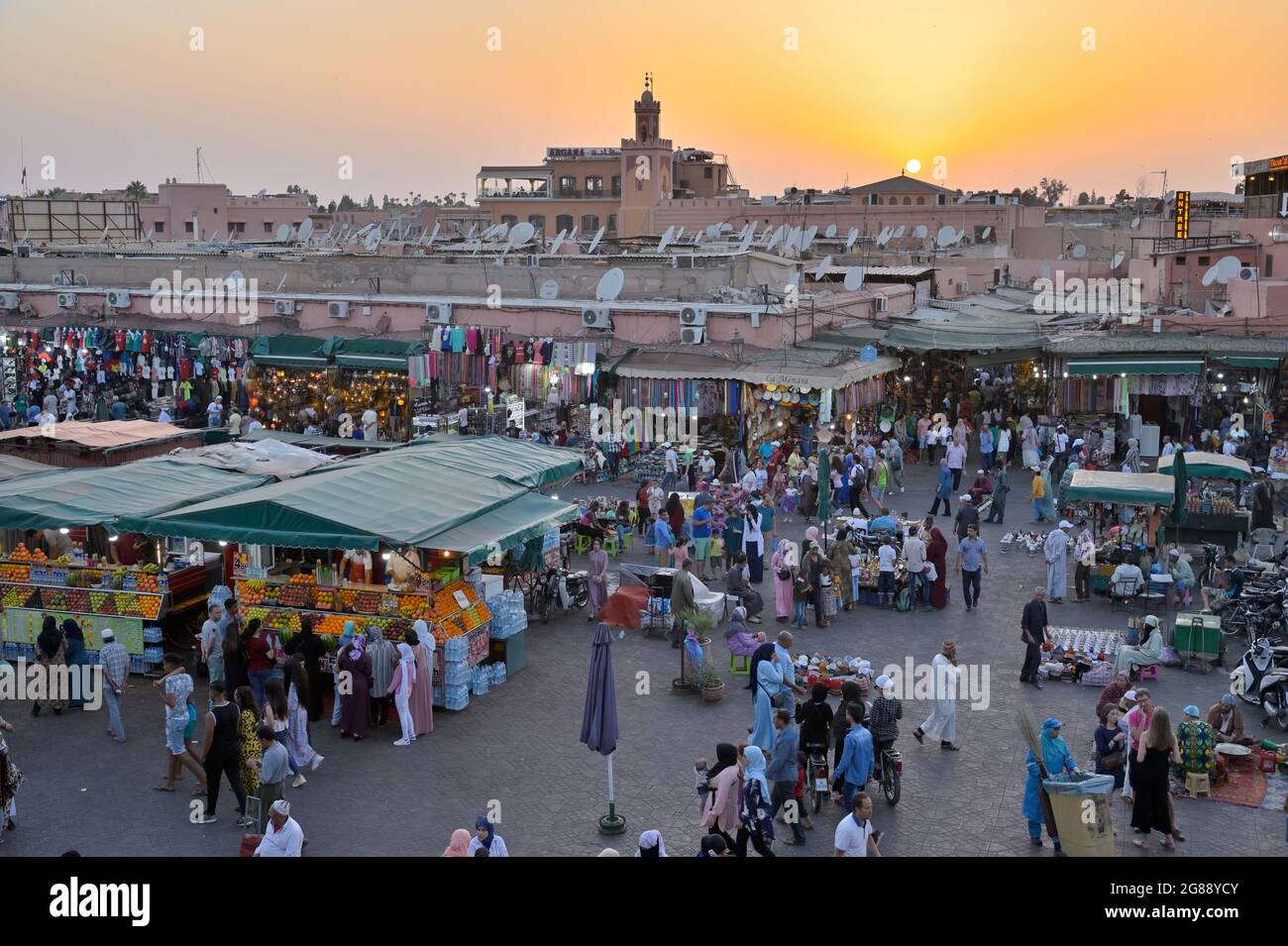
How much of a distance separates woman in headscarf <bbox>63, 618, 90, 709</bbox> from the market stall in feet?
48.1

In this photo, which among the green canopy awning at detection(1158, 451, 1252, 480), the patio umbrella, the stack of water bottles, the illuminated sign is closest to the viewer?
the patio umbrella

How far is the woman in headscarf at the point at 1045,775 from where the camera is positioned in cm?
981

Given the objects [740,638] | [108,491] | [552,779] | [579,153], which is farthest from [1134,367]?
[579,153]

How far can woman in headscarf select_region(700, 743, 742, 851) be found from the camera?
9.46m

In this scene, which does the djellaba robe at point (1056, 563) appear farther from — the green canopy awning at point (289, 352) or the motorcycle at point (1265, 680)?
the green canopy awning at point (289, 352)

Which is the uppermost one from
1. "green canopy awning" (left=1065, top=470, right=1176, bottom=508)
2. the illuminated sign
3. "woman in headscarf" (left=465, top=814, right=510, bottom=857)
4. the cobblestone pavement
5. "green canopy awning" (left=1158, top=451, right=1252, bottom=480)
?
the illuminated sign

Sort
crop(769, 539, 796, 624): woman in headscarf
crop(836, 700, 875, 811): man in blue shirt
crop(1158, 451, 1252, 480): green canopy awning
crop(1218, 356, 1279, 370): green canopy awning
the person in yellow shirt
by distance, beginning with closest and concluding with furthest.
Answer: crop(836, 700, 875, 811): man in blue shirt, crop(769, 539, 796, 624): woman in headscarf, crop(1158, 451, 1252, 480): green canopy awning, the person in yellow shirt, crop(1218, 356, 1279, 370): green canopy awning

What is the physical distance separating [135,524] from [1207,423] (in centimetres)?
2163

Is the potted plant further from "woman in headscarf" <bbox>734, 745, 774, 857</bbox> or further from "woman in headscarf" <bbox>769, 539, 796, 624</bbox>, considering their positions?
"woman in headscarf" <bbox>734, 745, 774, 857</bbox>

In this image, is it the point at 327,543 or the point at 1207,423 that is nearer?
the point at 327,543

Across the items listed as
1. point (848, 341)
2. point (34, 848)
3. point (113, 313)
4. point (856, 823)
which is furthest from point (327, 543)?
point (113, 313)

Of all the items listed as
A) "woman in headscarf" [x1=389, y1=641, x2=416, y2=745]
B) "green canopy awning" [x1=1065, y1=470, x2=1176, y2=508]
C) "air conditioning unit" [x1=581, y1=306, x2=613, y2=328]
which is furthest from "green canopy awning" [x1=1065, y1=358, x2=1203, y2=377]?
"woman in headscarf" [x1=389, y1=641, x2=416, y2=745]

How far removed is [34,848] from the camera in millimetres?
9938

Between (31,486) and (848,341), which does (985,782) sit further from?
(848,341)
